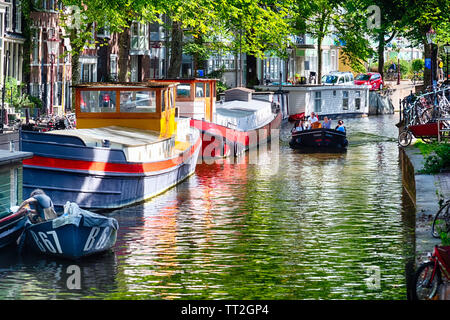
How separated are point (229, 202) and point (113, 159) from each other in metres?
4.49

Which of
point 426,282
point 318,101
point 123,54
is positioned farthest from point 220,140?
point 426,282

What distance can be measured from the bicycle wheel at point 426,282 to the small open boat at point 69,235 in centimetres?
866

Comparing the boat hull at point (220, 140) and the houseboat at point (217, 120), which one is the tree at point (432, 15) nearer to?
the houseboat at point (217, 120)

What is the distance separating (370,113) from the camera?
264ft

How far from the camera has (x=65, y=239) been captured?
874 inches

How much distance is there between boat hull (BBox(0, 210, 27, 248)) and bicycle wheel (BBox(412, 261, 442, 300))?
9.53 m

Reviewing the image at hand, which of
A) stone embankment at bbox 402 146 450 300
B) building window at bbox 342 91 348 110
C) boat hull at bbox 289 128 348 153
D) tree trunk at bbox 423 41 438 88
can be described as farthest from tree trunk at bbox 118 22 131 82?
building window at bbox 342 91 348 110

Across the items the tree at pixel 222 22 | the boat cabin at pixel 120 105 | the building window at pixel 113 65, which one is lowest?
the boat cabin at pixel 120 105

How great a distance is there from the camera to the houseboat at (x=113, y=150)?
89.1 feet

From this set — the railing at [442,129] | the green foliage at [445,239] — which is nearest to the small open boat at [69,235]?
the green foliage at [445,239]

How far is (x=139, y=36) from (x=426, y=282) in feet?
214

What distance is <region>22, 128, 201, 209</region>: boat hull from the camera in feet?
88.7
